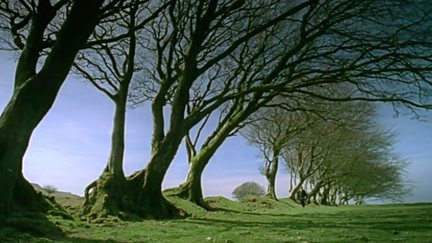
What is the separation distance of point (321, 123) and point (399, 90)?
65.8 feet

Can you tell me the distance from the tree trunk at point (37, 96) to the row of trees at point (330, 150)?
22219 mm

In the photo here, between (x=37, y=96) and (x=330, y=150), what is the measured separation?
35461 mm

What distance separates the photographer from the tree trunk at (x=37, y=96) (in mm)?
11227

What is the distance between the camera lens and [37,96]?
37.8 feet

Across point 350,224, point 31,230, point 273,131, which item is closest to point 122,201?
point 31,230

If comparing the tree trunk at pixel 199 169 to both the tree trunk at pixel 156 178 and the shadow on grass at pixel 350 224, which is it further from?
the shadow on grass at pixel 350 224

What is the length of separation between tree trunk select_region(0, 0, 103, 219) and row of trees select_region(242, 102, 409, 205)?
72.9 ft

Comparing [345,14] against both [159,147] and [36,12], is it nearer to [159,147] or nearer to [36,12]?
[159,147]

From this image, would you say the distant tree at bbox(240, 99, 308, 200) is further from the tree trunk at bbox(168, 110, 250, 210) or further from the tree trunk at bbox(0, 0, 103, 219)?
the tree trunk at bbox(0, 0, 103, 219)

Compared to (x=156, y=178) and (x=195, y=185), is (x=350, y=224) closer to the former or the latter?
(x=156, y=178)

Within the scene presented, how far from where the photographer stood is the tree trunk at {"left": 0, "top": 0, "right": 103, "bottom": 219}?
11.2 m

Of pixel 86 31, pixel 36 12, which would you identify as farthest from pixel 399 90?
pixel 36 12

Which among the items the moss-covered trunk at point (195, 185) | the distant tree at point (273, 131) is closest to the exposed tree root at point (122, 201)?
the moss-covered trunk at point (195, 185)

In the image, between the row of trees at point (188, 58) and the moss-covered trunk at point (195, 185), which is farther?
the moss-covered trunk at point (195, 185)
